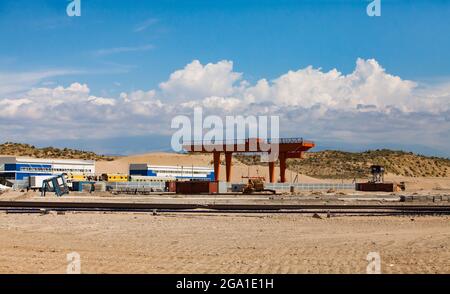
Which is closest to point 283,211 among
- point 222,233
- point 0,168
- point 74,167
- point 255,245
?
point 222,233

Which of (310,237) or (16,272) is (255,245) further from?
(16,272)

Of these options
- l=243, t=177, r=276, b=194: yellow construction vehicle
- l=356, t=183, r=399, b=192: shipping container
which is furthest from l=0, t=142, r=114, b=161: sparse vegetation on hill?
l=356, t=183, r=399, b=192: shipping container

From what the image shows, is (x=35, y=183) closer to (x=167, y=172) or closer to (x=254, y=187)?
(x=254, y=187)

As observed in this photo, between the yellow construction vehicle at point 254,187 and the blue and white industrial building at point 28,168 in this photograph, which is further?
the blue and white industrial building at point 28,168

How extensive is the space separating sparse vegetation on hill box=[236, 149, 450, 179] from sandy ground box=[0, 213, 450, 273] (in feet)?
349

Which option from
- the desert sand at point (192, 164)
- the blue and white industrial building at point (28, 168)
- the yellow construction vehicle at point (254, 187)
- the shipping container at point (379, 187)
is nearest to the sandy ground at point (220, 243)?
the yellow construction vehicle at point (254, 187)

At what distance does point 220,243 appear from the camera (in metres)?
20.9

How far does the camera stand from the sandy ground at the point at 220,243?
50.4ft

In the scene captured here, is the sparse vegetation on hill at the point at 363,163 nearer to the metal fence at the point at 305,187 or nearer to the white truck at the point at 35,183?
the metal fence at the point at 305,187

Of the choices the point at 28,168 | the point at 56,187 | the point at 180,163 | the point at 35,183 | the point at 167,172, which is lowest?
the point at 56,187

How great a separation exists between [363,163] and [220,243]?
134151mm

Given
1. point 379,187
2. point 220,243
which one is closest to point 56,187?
point 379,187

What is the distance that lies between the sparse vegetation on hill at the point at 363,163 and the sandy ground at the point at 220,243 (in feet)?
349
